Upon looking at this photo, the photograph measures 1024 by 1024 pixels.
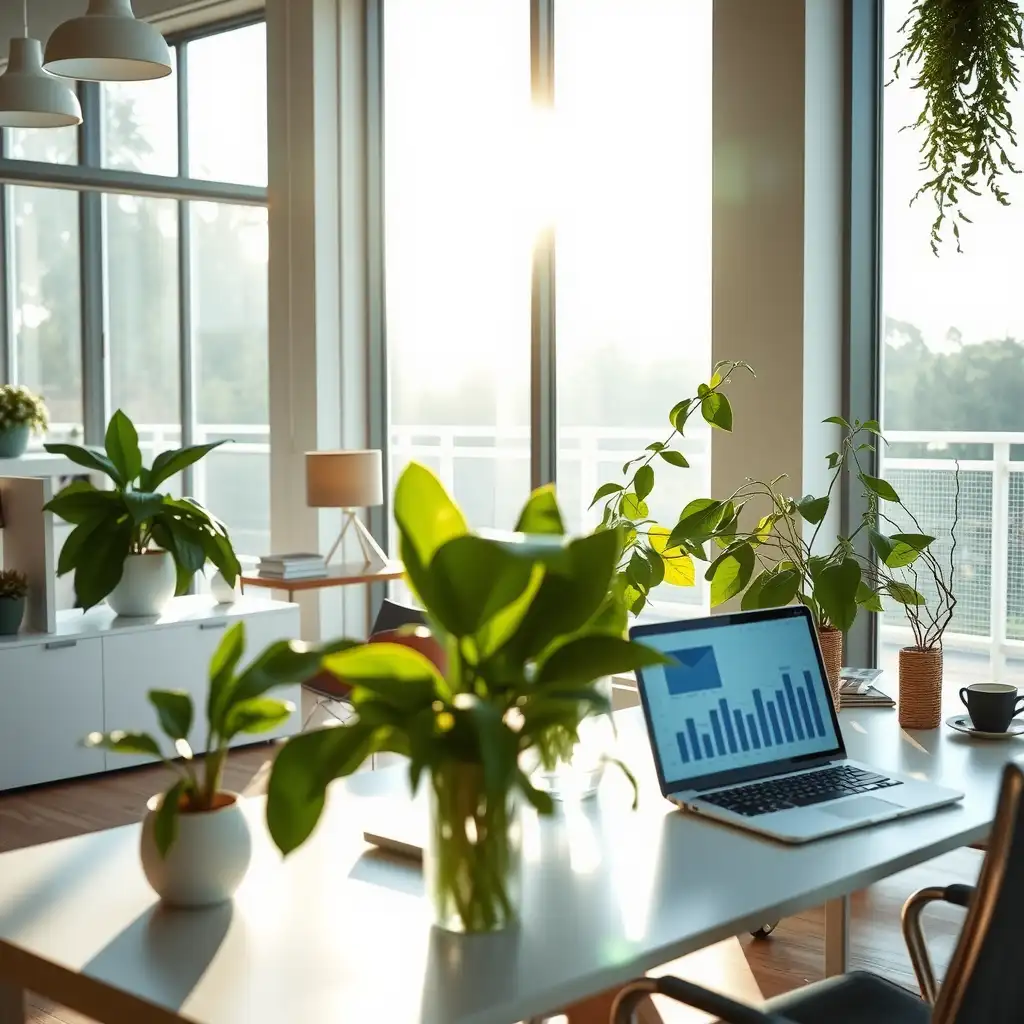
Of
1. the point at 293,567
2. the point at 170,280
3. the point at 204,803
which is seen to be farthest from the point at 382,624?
the point at 170,280

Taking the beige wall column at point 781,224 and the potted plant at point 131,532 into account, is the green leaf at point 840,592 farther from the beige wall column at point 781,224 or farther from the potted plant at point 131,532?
the potted plant at point 131,532

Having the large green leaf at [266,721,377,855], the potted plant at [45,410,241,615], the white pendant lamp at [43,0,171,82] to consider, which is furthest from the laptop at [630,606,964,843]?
the white pendant lamp at [43,0,171,82]

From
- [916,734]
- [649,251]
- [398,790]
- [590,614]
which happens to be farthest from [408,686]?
[649,251]

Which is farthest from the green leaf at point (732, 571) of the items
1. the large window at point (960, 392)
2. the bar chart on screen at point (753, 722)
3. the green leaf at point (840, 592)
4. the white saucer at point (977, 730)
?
the large window at point (960, 392)

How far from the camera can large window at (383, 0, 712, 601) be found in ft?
19.3

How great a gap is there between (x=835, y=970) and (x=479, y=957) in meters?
1.50

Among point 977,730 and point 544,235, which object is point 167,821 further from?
point 544,235

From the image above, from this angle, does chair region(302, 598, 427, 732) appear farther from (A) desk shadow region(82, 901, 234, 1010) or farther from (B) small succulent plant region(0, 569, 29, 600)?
(A) desk shadow region(82, 901, 234, 1010)

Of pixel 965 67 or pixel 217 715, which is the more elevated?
pixel 965 67

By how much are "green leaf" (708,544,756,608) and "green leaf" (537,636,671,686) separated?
1.40 m

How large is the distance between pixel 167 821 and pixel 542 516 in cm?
55

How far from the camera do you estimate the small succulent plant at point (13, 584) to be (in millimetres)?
5152

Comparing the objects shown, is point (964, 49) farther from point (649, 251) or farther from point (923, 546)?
point (649, 251)

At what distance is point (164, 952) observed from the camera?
1.58 meters
